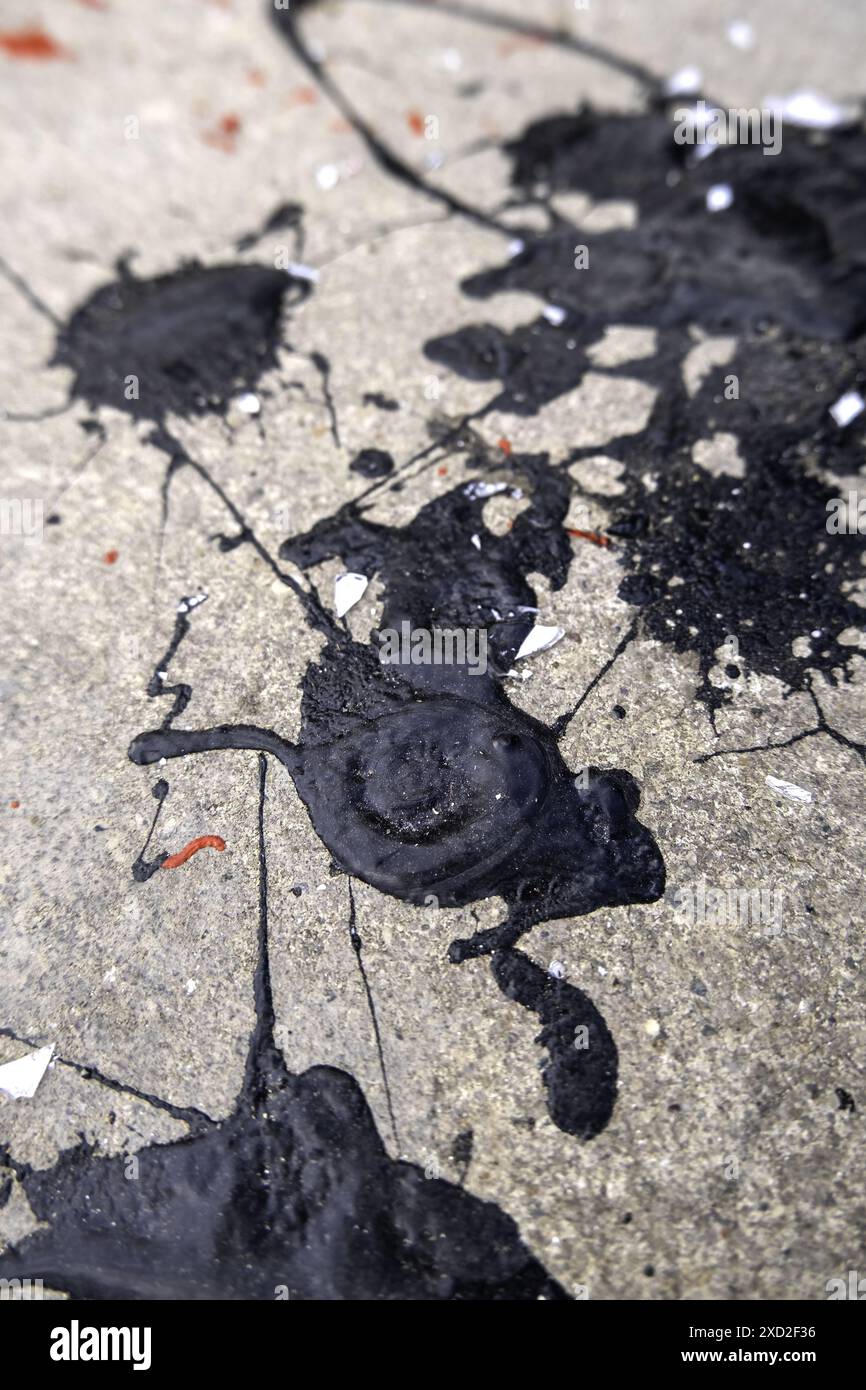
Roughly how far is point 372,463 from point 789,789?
179cm

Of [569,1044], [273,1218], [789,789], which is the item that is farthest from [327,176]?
[273,1218]

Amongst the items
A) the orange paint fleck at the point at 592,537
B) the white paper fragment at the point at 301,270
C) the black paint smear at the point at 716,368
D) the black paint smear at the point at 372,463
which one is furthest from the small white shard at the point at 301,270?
the orange paint fleck at the point at 592,537

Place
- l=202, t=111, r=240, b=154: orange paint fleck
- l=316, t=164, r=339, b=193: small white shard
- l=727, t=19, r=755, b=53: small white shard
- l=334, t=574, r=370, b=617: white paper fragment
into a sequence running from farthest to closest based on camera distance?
l=727, t=19, r=755, b=53: small white shard
l=202, t=111, r=240, b=154: orange paint fleck
l=316, t=164, r=339, b=193: small white shard
l=334, t=574, r=370, b=617: white paper fragment

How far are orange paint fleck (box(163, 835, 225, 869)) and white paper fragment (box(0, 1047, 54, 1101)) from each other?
0.54 metres

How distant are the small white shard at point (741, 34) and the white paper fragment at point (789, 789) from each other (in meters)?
3.90

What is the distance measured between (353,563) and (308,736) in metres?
0.66

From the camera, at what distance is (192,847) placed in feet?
8.07

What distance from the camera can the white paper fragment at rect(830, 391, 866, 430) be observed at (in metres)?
3.14

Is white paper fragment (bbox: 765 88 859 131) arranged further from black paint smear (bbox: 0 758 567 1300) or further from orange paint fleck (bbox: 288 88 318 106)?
black paint smear (bbox: 0 758 567 1300)

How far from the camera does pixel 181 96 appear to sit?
165 inches

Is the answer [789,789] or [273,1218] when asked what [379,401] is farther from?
[273,1218]

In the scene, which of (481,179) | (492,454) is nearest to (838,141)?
(481,179)

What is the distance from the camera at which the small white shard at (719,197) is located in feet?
12.2

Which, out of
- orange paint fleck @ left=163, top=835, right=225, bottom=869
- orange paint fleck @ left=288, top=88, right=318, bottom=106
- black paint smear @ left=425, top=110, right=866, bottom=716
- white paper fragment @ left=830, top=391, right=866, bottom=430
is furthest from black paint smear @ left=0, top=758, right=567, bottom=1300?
orange paint fleck @ left=288, top=88, right=318, bottom=106
